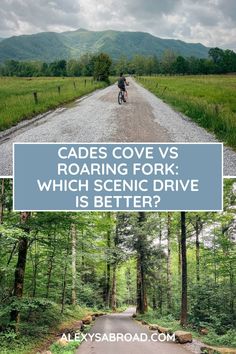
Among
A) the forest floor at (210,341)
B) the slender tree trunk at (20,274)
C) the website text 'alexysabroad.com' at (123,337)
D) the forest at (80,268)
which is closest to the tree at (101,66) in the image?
the forest at (80,268)

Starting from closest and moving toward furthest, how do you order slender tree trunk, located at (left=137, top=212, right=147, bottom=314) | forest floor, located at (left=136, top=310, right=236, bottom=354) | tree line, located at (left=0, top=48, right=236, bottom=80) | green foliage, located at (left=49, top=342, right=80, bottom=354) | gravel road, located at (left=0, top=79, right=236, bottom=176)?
green foliage, located at (left=49, top=342, right=80, bottom=354), forest floor, located at (left=136, top=310, right=236, bottom=354), gravel road, located at (left=0, top=79, right=236, bottom=176), slender tree trunk, located at (left=137, top=212, right=147, bottom=314), tree line, located at (left=0, top=48, right=236, bottom=80)

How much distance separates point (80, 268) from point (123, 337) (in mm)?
16010

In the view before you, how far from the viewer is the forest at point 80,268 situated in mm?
13773

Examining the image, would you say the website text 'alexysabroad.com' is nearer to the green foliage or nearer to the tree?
the green foliage

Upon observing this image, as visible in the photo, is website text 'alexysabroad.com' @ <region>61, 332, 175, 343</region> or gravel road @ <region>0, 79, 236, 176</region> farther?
website text 'alexysabroad.com' @ <region>61, 332, 175, 343</region>

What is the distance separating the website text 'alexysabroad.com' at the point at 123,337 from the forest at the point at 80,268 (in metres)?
1.34

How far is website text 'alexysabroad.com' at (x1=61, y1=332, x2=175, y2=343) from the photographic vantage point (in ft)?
48.9

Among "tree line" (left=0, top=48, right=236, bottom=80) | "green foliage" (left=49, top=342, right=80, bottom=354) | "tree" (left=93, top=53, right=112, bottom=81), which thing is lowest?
"green foliage" (left=49, top=342, right=80, bottom=354)

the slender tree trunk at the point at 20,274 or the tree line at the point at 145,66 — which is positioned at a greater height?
the tree line at the point at 145,66

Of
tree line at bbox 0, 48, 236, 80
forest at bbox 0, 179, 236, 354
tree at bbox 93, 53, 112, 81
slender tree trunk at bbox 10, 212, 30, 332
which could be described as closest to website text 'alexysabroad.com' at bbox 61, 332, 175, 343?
forest at bbox 0, 179, 236, 354

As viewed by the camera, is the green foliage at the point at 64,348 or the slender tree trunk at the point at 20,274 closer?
the green foliage at the point at 64,348

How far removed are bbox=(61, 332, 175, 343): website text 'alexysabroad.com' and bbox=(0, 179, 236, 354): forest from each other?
1341 mm

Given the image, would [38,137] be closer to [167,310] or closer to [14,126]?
[14,126]

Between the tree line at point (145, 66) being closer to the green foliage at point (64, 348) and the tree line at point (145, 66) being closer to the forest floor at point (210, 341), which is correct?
the forest floor at point (210, 341)
